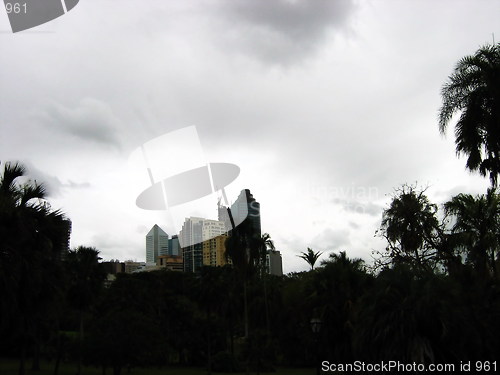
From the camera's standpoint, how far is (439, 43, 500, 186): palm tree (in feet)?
60.6

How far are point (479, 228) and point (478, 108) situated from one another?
779 cm

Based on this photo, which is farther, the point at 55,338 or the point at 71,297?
the point at 55,338

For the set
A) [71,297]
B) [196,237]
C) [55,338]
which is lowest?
[55,338]

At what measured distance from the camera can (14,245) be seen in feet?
50.0

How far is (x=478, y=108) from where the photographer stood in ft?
62.0

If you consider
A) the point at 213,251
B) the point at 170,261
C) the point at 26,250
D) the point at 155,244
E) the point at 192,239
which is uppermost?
the point at 155,244

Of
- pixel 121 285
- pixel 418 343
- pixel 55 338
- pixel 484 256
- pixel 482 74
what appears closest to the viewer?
pixel 418 343

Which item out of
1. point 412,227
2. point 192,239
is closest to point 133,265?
point 192,239

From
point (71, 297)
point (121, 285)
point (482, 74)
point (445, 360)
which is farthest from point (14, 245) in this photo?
point (121, 285)

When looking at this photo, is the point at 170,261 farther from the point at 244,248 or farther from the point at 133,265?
the point at 244,248

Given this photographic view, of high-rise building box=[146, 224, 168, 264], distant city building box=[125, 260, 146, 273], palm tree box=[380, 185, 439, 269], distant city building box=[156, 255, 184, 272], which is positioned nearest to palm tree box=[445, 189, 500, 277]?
palm tree box=[380, 185, 439, 269]

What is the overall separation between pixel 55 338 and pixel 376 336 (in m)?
38.5

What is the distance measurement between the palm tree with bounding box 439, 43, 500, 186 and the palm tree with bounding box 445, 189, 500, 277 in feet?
14.9

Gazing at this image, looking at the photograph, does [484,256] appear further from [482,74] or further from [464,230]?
[482,74]
